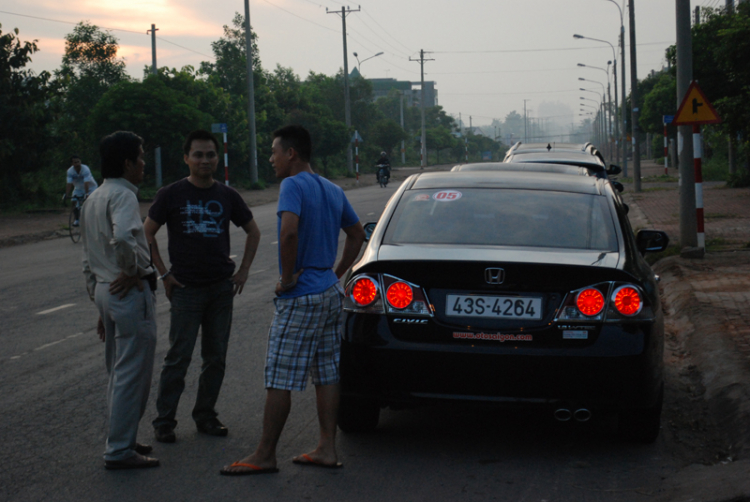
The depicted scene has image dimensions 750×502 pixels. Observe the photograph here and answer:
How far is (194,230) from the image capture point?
16.8 ft

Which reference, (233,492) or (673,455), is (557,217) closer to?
(673,455)

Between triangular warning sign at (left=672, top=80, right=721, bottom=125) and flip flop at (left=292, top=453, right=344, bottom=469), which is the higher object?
triangular warning sign at (left=672, top=80, right=721, bottom=125)

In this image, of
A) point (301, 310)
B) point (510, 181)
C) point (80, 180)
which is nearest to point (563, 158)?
point (510, 181)

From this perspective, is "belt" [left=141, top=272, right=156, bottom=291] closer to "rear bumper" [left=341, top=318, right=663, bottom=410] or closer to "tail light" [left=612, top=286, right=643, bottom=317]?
"rear bumper" [left=341, top=318, right=663, bottom=410]

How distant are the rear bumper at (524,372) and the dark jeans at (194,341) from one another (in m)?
1.02

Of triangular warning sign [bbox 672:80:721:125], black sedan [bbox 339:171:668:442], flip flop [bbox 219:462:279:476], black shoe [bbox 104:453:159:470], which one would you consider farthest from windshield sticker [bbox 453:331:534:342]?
triangular warning sign [bbox 672:80:721:125]

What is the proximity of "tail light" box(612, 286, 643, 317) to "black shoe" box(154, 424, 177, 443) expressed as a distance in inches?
98.6

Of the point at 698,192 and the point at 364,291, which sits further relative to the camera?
the point at 698,192

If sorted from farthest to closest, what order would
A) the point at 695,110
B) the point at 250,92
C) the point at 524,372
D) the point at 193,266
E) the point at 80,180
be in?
the point at 250,92 → the point at 80,180 → the point at 695,110 → the point at 193,266 → the point at 524,372

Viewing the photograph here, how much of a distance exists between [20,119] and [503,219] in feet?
77.1

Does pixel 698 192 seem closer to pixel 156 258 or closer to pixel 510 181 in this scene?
pixel 510 181

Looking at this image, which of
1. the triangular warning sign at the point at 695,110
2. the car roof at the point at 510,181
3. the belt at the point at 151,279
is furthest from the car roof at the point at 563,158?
the belt at the point at 151,279

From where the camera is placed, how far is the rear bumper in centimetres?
447

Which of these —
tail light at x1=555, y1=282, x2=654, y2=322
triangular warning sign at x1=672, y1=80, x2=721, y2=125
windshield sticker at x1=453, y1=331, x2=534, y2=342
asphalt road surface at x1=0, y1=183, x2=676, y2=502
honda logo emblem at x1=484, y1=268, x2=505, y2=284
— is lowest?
asphalt road surface at x1=0, y1=183, x2=676, y2=502
